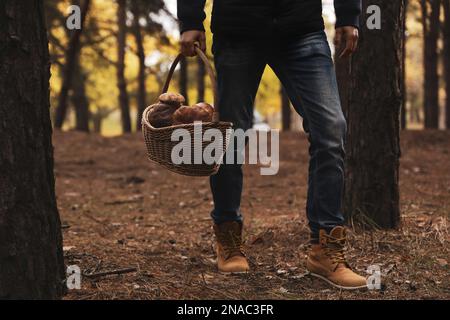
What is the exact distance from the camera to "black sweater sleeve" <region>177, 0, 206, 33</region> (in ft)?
11.5

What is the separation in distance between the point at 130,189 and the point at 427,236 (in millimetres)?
4875

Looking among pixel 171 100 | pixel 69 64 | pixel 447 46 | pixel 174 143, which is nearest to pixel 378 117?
pixel 171 100

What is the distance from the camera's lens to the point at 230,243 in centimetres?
376

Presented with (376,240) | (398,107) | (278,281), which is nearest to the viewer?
(278,281)

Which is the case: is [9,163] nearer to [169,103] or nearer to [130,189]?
[169,103]

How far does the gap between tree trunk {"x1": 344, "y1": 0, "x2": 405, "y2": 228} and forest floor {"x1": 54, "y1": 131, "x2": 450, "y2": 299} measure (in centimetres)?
23

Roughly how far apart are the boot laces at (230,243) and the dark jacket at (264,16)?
124cm

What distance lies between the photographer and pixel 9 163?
9.03 ft

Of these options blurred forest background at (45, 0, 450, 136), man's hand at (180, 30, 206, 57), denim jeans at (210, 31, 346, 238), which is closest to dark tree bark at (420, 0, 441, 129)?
blurred forest background at (45, 0, 450, 136)

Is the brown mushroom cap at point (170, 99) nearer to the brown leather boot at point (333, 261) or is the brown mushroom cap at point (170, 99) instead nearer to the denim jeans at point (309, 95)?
the denim jeans at point (309, 95)

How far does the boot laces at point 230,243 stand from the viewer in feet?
12.3

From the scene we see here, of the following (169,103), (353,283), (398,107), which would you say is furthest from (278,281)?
(398,107)

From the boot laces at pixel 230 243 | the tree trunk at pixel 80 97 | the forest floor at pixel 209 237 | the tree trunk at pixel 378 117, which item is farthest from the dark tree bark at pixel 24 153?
the tree trunk at pixel 80 97

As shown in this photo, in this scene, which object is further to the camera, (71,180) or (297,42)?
(71,180)
